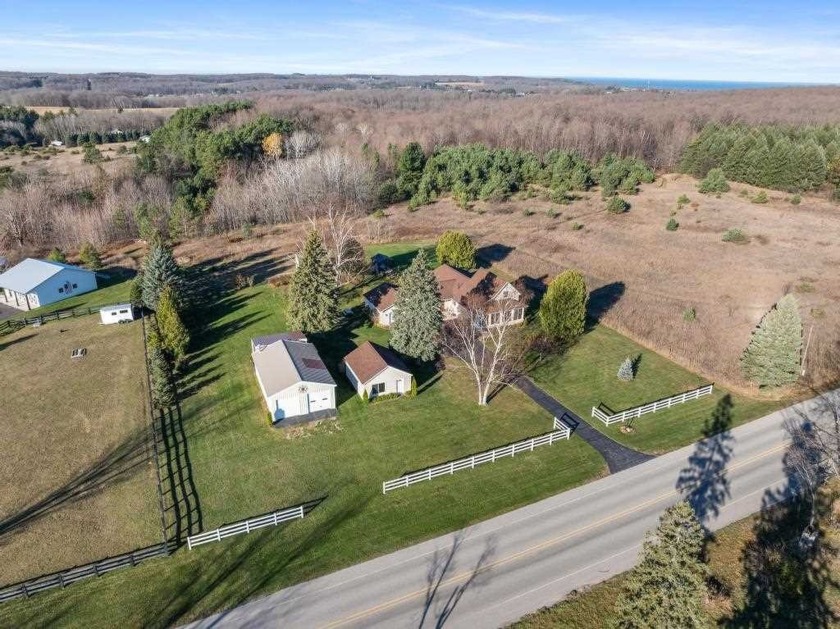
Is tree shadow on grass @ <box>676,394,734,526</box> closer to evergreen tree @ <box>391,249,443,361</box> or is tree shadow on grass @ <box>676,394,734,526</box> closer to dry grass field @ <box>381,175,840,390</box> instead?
dry grass field @ <box>381,175,840,390</box>

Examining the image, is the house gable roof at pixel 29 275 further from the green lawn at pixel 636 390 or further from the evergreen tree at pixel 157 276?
the green lawn at pixel 636 390

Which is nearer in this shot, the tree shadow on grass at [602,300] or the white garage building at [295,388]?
the white garage building at [295,388]

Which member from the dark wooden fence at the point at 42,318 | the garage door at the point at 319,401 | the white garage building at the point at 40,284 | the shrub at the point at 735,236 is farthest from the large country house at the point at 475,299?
the white garage building at the point at 40,284

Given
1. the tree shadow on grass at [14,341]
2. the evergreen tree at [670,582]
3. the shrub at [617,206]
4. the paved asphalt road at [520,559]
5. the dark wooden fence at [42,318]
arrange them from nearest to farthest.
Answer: the evergreen tree at [670,582] → the paved asphalt road at [520,559] → the tree shadow on grass at [14,341] → the dark wooden fence at [42,318] → the shrub at [617,206]

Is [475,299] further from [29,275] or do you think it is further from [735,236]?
[29,275]

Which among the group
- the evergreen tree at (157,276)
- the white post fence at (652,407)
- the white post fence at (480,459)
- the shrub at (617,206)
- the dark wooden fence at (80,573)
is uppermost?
the shrub at (617,206)

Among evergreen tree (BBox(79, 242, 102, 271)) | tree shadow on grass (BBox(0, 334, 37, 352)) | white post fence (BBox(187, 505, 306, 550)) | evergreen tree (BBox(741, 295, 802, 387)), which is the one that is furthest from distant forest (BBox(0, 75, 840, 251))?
white post fence (BBox(187, 505, 306, 550))

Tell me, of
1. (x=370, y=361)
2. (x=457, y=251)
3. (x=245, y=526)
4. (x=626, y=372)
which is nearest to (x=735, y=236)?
(x=457, y=251)

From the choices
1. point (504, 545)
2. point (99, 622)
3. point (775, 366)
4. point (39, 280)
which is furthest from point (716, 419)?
point (39, 280)
